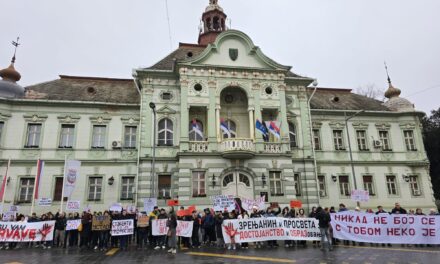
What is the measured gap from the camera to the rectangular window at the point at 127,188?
2311 centimetres

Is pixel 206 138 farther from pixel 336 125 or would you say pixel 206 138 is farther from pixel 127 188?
pixel 336 125

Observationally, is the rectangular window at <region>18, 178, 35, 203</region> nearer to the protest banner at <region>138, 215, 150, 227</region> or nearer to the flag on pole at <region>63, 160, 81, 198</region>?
the flag on pole at <region>63, 160, 81, 198</region>

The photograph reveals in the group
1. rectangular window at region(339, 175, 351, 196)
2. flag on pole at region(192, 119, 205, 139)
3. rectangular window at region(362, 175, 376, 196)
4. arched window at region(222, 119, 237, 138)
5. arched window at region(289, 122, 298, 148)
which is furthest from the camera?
rectangular window at region(362, 175, 376, 196)

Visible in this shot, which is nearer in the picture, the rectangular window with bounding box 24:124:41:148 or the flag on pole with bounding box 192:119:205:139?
the rectangular window with bounding box 24:124:41:148

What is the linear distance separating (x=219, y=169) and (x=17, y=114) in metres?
16.2

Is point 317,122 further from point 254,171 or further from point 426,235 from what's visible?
point 426,235

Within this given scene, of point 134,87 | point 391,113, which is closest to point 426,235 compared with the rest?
point 391,113

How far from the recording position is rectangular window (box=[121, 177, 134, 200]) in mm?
23108

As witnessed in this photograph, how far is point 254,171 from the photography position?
2284 cm

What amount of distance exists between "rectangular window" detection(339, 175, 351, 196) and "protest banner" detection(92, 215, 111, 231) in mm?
19718

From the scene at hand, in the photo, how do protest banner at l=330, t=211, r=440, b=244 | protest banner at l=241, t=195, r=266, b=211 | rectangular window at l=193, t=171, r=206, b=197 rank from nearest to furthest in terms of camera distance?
protest banner at l=330, t=211, r=440, b=244 < protest banner at l=241, t=195, r=266, b=211 < rectangular window at l=193, t=171, r=206, b=197

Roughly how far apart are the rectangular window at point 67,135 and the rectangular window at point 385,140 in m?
27.2

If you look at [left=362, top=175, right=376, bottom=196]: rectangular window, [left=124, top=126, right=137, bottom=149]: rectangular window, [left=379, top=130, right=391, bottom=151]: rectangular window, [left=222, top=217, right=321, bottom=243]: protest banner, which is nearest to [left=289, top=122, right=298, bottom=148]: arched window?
[left=362, top=175, right=376, bottom=196]: rectangular window

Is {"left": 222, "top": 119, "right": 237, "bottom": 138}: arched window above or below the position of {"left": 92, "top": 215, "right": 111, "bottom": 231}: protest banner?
above
